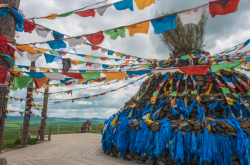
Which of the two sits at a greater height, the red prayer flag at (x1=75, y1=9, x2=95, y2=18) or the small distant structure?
the red prayer flag at (x1=75, y1=9, x2=95, y2=18)

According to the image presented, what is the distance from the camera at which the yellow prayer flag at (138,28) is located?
14.2 feet

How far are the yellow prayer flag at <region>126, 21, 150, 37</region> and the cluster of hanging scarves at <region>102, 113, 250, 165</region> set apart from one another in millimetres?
3748

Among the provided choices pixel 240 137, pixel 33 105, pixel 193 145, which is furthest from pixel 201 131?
pixel 33 105

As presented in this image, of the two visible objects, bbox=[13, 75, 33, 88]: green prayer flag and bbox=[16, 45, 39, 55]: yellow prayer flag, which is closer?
bbox=[13, 75, 33, 88]: green prayer flag

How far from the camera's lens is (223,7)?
12.0ft

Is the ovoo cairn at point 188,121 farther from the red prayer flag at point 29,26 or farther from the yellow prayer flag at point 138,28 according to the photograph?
the red prayer flag at point 29,26

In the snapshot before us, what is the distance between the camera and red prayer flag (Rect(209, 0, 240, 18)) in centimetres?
356

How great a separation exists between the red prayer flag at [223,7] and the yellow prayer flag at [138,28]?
152cm

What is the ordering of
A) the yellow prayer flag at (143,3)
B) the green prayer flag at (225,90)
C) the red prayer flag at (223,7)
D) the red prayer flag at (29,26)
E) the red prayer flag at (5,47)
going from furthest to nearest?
1. the green prayer flag at (225,90)
2. the red prayer flag at (29,26)
3. the yellow prayer flag at (143,3)
4. the red prayer flag at (5,47)
5. the red prayer flag at (223,7)

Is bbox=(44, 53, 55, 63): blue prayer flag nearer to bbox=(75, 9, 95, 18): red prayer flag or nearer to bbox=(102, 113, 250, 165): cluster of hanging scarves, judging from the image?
bbox=(75, 9, 95, 18): red prayer flag

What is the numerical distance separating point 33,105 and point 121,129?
6.74m

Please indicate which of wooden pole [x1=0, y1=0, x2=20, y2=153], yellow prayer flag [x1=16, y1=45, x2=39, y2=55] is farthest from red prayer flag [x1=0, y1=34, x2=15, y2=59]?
yellow prayer flag [x1=16, y1=45, x2=39, y2=55]

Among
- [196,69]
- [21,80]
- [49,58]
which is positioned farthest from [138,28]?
[49,58]

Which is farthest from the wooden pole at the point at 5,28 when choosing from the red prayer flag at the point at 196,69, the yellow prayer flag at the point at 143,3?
the red prayer flag at the point at 196,69
